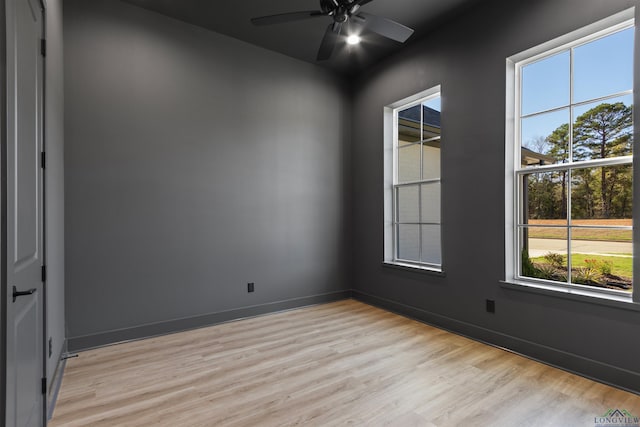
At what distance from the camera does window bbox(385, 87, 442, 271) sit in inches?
151

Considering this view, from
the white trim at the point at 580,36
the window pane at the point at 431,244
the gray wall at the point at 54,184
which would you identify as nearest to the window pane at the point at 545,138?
the white trim at the point at 580,36

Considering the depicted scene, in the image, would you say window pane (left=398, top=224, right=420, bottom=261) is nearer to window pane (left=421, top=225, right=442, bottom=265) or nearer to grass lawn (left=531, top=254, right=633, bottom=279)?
window pane (left=421, top=225, right=442, bottom=265)

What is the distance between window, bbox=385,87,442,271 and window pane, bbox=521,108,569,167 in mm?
920

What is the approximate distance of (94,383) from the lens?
2.39 meters

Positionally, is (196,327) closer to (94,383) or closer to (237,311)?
(237,311)

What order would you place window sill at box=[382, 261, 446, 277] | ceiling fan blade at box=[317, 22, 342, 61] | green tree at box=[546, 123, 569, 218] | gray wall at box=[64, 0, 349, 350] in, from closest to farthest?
ceiling fan blade at box=[317, 22, 342, 61], green tree at box=[546, 123, 569, 218], gray wall at box=[64, 0, 349, 350], window sill at box=[382, 261, 446, 277]

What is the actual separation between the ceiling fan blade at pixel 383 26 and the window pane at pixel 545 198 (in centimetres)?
168

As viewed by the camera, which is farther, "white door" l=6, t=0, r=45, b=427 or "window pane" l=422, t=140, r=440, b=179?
"window pane" l=422, t=140, r=440, b=179

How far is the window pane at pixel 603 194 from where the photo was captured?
242 centimetres

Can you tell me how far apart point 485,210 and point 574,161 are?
0.79 meters

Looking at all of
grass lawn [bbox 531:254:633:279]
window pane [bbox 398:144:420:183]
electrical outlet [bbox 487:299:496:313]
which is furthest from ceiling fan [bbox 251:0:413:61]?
electrical outlet [bbox 487:299:496:313]

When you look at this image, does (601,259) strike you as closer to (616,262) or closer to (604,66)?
(616,262)

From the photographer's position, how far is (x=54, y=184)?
240cm

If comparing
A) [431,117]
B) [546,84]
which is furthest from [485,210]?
[431,117]
